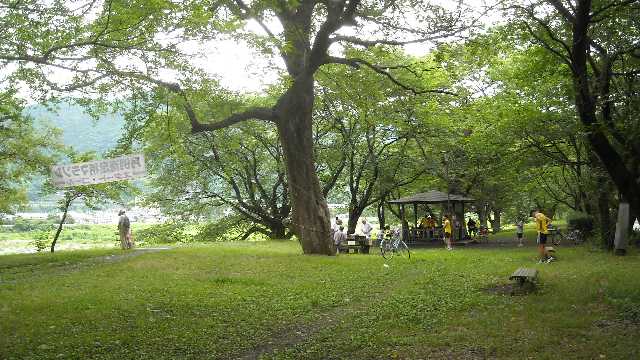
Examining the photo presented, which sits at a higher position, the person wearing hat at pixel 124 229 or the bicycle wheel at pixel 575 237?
the person wearing hat at pixel 124 229

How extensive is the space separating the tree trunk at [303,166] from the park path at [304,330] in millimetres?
7437

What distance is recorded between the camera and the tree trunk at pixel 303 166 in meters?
17.9

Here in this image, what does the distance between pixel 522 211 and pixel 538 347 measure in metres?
39.5

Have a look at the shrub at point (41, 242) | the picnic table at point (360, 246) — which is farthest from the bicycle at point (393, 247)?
the shrub at point (41, 242)

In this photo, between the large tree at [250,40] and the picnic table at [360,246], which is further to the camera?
the picnic table at [360,246]

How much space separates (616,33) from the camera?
13.3 metres

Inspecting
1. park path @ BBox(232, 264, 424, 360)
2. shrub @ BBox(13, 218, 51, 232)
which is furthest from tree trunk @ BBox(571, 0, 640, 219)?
shrub @ BBox(13, 218, 51, 232)

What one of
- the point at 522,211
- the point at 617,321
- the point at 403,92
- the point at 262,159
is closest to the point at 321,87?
the point at 403,92

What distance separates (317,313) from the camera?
8.98 metres

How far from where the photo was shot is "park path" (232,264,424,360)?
6809 millimetres

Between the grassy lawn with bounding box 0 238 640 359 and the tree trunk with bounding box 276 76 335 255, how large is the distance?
3.64m

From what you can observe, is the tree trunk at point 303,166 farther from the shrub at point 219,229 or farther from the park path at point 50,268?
the shrub at point 219,229

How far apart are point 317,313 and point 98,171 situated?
803 centimetres

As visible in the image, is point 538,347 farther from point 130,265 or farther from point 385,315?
point 130,265
